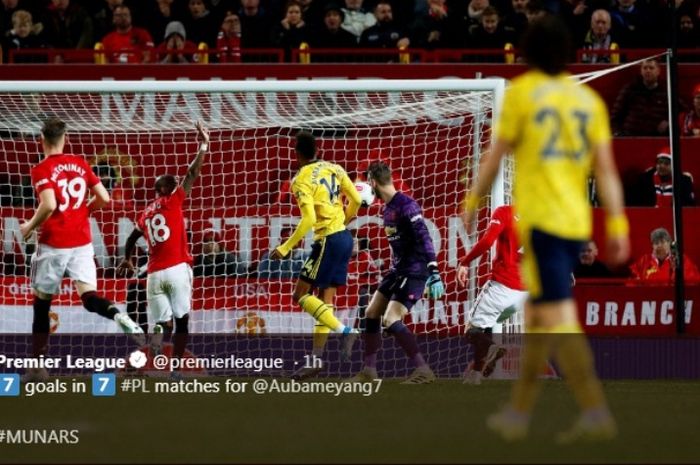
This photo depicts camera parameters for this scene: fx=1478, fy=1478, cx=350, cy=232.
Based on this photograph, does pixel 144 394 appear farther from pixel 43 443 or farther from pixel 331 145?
pixel 331 145

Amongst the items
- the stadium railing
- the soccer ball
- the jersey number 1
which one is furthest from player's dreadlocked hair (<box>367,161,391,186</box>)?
the stadium railing

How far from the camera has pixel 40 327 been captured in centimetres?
1200

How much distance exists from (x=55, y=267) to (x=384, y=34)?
6.44 m

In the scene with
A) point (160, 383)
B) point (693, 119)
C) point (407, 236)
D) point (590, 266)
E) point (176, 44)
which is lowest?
point (160, 383)

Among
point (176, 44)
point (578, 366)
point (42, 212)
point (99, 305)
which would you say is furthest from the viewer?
point (176, 44)

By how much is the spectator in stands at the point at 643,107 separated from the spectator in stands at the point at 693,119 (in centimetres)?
20

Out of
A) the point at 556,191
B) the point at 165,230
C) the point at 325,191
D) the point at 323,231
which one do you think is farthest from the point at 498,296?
the point at 556,191

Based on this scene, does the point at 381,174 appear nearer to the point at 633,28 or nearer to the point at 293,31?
the point at 293,31

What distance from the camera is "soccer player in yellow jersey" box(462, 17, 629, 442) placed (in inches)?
265

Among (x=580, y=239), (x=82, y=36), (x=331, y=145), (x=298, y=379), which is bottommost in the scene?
(x=298, y=379)

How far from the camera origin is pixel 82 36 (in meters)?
17.4

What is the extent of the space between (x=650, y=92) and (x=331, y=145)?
11.8 ft

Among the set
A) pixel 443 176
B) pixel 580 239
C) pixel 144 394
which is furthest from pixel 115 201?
pixel 580 239

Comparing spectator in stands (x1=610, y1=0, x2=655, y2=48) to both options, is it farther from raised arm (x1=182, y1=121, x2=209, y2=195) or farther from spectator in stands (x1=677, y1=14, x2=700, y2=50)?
raised arm (x1=182, y1=121, x2=209, y2=195)
